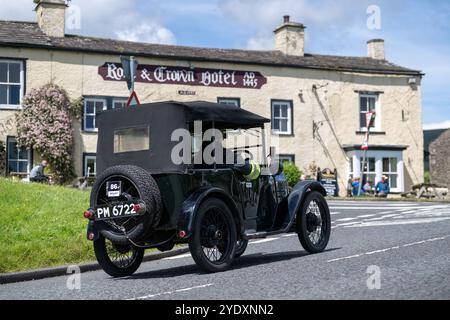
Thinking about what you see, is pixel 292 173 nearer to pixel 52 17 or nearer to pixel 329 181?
pixel 329 181

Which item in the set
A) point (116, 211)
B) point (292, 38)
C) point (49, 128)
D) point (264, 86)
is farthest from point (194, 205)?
point (292, 38)

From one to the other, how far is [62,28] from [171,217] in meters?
22.2

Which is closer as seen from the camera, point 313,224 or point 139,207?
point 139,207

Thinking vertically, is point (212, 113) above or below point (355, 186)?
above

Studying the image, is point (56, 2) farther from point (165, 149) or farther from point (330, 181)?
point (165, 149)

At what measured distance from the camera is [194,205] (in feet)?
25.7

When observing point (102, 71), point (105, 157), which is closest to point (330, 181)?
point (102, 71)

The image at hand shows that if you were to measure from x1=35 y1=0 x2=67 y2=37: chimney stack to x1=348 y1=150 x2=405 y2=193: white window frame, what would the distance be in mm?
15012

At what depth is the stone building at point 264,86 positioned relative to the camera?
26922mm

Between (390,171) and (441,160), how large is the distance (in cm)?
820

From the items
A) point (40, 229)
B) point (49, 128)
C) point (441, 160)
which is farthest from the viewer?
point (441, 160)

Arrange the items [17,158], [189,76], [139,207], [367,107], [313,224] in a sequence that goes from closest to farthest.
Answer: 1. [139,207]
2. [313,224]
3. [17,158]
4. [189,76]
5. [367,107]

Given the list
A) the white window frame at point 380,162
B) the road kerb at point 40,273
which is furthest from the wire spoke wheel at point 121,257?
the white window frame at point 380,162

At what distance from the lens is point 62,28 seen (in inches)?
1112
